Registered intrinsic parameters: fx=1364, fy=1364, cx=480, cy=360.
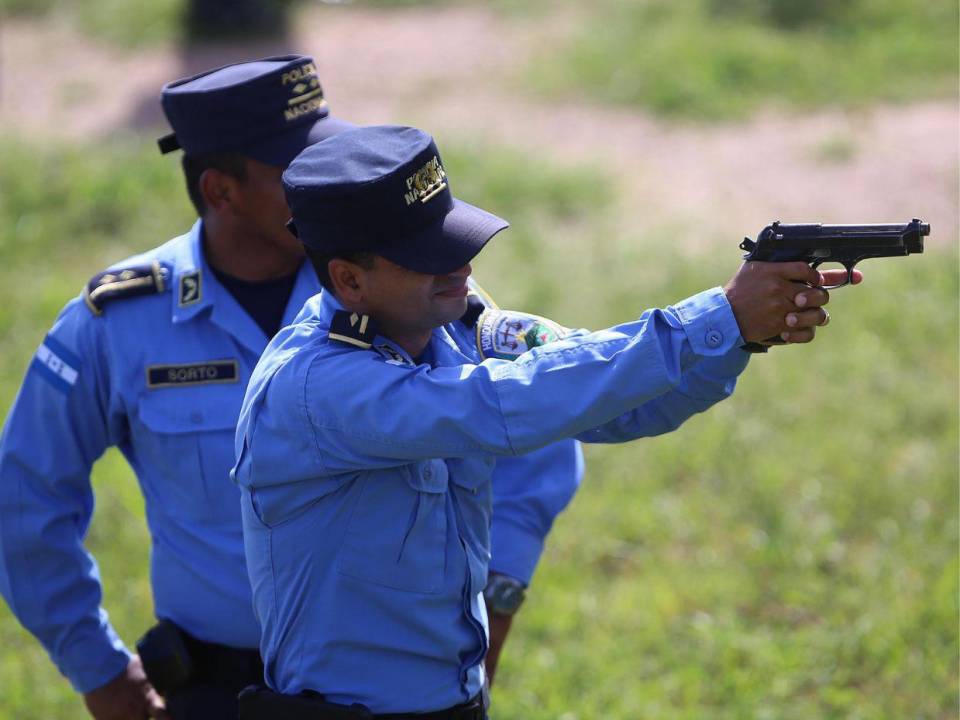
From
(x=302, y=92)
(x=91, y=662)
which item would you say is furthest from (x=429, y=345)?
(x=91, y=662)

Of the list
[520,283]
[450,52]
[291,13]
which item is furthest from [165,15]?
[520,283]

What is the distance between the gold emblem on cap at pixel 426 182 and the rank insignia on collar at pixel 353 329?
0.69 ft

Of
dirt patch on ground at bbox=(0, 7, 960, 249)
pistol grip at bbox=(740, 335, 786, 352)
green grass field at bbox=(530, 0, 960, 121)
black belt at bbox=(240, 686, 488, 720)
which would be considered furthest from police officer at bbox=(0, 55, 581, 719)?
green grass field at bbox=(530, 0, 960, 121)

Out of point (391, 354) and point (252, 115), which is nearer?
point (391, 354)

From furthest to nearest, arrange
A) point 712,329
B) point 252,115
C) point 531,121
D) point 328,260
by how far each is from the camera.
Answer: point 531,121 < point 252,115 < point 328,260 < point 712,329

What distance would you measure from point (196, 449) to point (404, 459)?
3.05ft

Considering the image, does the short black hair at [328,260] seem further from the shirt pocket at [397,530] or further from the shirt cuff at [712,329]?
the shirt cuff at [712,329]

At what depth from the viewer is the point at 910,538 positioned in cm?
521

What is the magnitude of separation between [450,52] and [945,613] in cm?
796

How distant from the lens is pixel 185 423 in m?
2.98

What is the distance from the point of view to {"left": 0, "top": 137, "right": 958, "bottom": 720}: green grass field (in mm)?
4578

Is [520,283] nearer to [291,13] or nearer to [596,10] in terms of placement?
[596,10]

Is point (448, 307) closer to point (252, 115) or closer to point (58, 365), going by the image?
point (252, 115)

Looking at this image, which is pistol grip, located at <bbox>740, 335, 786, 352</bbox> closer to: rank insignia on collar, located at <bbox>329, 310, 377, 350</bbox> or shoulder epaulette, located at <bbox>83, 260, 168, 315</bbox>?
rank insignia on collar, located at <bbox>329, 310, 377, 350</bbox>
